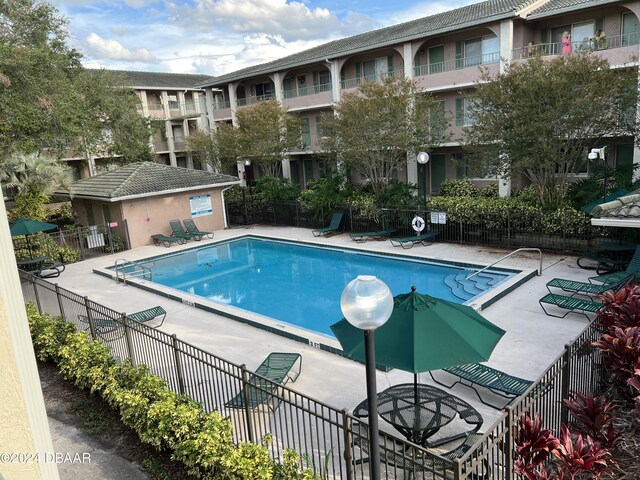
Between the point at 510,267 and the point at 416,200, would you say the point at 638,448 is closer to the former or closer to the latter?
the point at 510,267

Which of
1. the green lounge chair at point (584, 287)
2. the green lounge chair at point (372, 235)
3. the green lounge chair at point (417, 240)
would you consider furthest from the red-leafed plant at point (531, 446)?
the green lounge chair at point (372, 235)

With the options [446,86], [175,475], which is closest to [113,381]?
[175,475]

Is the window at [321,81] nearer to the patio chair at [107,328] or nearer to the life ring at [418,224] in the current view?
the life ring at [418,224]

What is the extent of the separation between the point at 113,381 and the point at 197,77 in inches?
2205

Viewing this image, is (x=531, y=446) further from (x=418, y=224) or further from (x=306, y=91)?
(x=306, y=91)

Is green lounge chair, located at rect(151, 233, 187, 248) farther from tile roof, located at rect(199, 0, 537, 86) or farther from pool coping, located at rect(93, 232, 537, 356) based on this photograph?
tile roof, located at rect(199, 0, 537, 86)

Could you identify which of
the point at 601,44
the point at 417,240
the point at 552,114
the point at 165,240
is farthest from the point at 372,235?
the point at 601,44

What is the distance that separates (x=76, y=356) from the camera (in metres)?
8.84

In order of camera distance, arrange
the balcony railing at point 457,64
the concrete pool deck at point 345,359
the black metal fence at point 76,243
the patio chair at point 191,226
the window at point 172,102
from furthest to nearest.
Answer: the window at point 172,102
the balcony railing at point 457,64
the patio chair at point 191,226
the black metal fence at point 76,243
the concrete pool deck at point 345,359

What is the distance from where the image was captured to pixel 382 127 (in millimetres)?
21672

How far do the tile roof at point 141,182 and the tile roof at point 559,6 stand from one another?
57.3ft

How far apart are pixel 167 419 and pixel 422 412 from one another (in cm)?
346

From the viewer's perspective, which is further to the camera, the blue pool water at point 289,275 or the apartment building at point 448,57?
the apartment building at point 448,57

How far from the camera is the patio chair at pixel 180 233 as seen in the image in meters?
23.1
